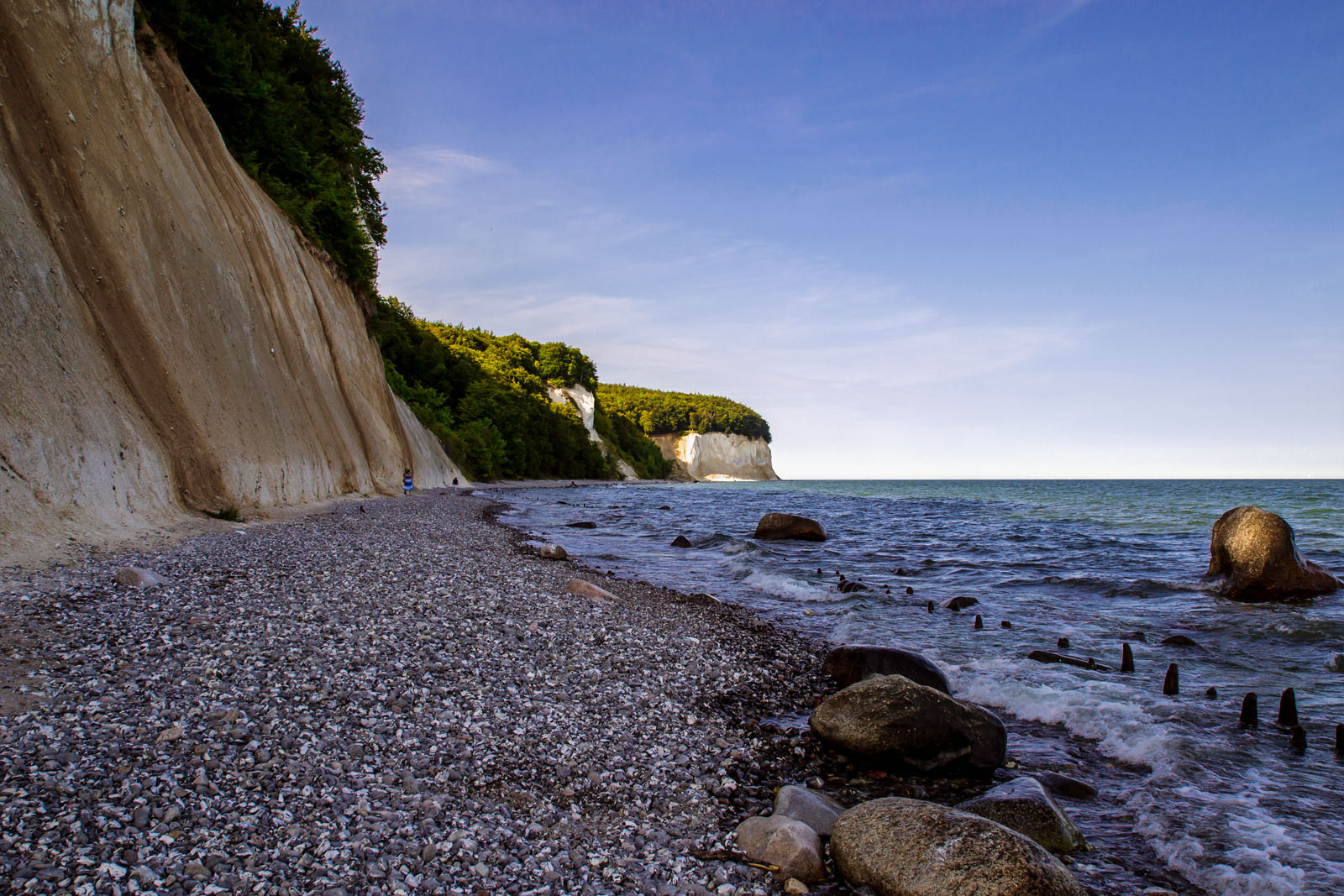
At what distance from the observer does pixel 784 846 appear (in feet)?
13.6

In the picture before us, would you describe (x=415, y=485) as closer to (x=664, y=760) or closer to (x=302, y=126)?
(x=302, y=126)

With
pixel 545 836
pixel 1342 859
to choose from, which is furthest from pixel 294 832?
pixel 1342 859

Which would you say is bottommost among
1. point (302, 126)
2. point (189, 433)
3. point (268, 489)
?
point (268, 489)

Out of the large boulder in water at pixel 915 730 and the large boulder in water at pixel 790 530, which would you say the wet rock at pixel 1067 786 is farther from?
the large boulder in water at pixel 790 530

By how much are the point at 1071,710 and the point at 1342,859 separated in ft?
8.70

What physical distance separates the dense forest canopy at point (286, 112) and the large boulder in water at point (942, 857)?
79.4 feet

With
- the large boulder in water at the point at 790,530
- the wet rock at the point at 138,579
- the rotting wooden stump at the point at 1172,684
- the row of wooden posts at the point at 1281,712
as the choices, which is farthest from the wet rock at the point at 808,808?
the large boulder in water at the point at 790,530

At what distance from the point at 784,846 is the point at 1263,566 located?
46.5 feet

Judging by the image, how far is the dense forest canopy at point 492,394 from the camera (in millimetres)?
54469

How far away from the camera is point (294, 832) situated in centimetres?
359

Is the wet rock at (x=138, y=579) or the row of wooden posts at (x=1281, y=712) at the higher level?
the wet rock at (x=138, y=579)

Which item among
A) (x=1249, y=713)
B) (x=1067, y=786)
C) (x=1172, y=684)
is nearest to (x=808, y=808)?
(x=1067, y=786)

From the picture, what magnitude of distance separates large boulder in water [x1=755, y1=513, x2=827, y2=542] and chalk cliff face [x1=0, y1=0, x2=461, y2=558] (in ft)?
50.1

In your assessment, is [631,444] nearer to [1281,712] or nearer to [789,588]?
[789,588]
